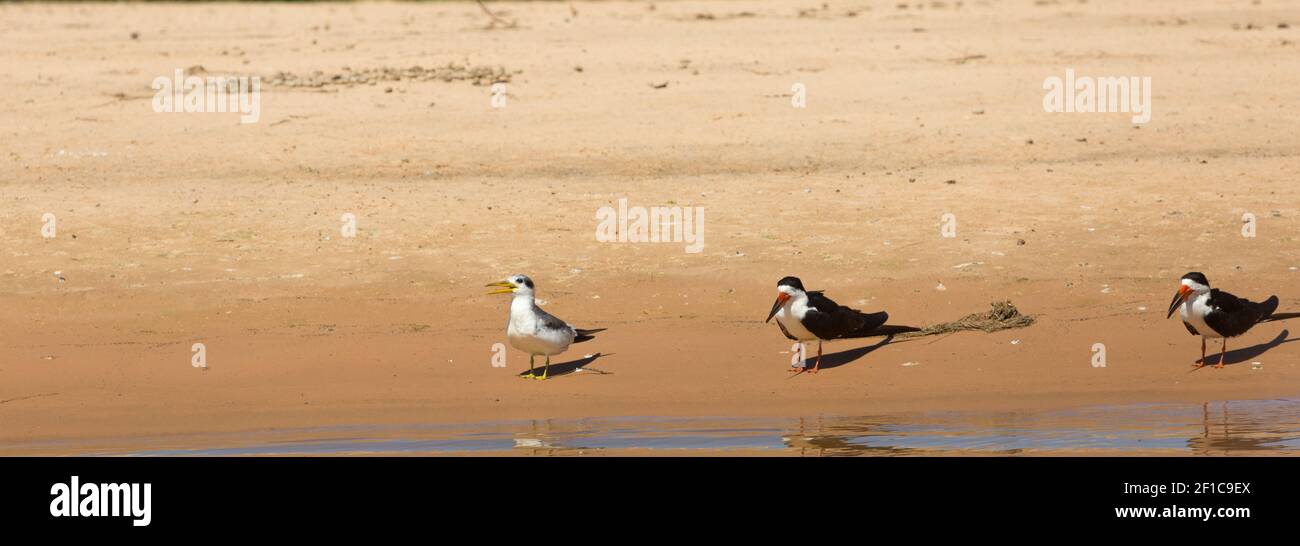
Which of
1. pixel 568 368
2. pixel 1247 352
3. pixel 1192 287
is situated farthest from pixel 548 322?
pixel 1247 352

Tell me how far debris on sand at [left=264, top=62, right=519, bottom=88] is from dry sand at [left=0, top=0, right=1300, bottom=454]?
0.28 metres

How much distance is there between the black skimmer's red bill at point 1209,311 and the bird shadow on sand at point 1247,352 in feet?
0.83

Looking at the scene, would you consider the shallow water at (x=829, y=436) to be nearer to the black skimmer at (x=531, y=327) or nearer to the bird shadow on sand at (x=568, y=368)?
the black skimmer at (x=531, y=327)

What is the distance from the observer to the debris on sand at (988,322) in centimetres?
1161

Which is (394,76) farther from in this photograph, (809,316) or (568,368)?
(809,316)

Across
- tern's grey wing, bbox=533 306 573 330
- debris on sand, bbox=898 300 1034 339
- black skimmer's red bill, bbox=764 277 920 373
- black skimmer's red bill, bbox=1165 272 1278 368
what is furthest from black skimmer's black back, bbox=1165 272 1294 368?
tern's grey wing, bbox=533 306 573 330

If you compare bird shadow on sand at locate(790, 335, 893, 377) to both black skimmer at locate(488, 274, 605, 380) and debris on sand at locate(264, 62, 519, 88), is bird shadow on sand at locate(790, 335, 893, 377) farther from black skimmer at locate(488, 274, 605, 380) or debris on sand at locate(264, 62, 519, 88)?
debris on sand at locate(264, 62, 519, 88)

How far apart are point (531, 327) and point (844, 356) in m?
2.37

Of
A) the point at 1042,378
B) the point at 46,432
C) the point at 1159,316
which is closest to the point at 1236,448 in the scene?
the point at 1042,378

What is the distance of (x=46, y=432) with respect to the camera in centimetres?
979

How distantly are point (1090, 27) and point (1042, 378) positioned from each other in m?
12.8

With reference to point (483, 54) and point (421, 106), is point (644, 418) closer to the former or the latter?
point (421, 106)

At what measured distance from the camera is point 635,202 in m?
14.9

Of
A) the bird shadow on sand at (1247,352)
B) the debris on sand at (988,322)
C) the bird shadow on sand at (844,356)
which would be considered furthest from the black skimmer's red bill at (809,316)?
the bird shadow on sand at (1247,352)
